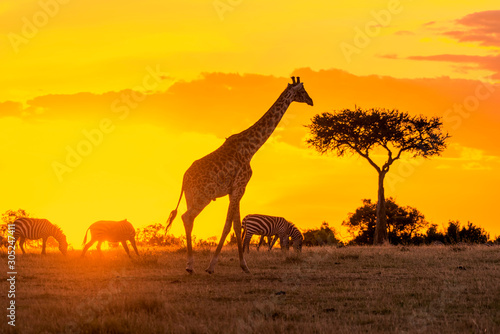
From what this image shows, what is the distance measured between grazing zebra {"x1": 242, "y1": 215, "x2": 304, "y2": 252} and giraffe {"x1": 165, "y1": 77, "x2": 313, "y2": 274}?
9314 mm

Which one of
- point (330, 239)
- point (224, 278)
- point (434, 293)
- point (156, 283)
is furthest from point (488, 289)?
point (330, 239)

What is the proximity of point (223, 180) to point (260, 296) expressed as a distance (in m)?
4.53

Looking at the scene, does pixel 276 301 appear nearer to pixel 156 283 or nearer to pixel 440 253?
pixel 156 283

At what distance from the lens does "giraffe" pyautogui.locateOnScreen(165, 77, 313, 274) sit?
1816 centimetres

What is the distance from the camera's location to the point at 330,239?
148 feet

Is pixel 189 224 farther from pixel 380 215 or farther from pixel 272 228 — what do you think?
pixel 380 215

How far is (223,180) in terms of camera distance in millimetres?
18375

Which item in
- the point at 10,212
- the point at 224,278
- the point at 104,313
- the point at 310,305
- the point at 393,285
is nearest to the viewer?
the point at 104,313

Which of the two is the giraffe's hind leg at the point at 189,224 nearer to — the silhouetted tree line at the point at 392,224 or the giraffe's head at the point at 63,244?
the giraffe's head at the point at 63,244

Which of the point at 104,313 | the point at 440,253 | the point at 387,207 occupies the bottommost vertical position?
the point at 104,313

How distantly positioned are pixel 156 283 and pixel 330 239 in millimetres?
29586

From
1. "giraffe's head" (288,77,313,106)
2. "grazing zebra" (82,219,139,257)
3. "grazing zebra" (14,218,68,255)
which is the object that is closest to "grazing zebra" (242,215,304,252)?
"grazing zebra" (82,219,139,257)

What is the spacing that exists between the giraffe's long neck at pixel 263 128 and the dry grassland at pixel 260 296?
10.3 feet

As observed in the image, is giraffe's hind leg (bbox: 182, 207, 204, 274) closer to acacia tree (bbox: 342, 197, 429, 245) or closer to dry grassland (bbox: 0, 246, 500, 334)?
dry grassland (bbox: 0, 246, 500, 334)
